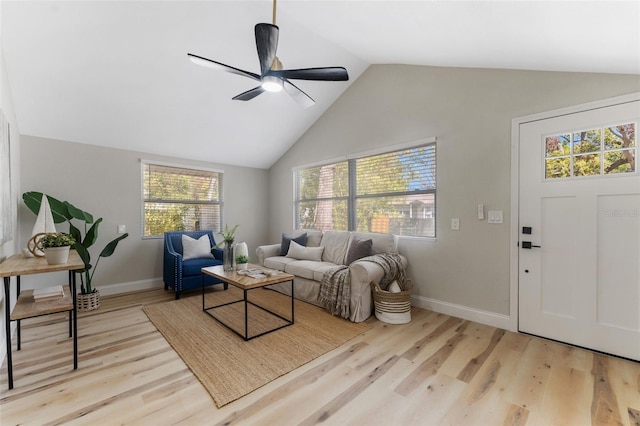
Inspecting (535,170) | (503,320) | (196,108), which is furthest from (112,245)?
(535,170)

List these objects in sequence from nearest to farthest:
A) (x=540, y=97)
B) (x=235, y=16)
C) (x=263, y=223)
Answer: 1. (x=540, y=97)
2. (x=235, y=16)
3. (x=263, y=223)

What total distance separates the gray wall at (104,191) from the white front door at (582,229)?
4.81 metres

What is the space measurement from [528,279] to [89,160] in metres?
5.56

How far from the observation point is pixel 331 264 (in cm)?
381

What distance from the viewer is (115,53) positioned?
2826 mm

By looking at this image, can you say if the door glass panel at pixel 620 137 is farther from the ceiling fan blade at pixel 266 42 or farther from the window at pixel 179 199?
the window at pixel 179 199

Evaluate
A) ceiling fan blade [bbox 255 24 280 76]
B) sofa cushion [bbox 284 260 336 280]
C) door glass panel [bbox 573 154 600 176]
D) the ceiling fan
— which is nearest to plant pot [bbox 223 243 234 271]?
sofa cushion [bbox 284 260 336 280]

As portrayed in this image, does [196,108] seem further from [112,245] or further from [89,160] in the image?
[112,245]

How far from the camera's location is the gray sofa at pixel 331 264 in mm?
3018

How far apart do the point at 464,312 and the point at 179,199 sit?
454 centimetres

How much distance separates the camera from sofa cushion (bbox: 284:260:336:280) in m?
3.57

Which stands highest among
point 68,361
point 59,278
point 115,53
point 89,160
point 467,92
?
point 115,53

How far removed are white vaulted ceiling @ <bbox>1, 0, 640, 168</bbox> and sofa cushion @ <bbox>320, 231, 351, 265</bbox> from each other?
212 centimetres

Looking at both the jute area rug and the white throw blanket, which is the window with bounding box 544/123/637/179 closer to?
the white throw blanket
